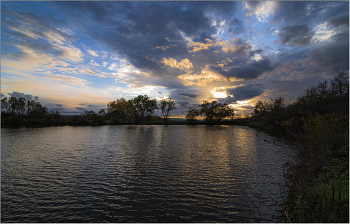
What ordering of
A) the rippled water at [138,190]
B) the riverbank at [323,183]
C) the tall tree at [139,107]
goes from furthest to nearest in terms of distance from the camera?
the tall tree at [139,107] < the rippled water at [138,190] < the riverbank at [323,183]

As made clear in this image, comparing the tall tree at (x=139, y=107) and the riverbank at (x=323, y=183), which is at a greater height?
the tall tree at (x=139, y=107)

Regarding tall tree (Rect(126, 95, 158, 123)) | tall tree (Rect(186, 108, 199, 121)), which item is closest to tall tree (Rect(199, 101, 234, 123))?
tall tree (Rect(186, 108, 199, 121))

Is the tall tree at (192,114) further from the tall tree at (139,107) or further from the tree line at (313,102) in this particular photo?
the tree line at (313,102)

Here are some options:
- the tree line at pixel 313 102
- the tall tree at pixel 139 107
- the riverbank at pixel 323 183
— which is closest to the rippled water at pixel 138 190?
the riverbank at pixel 323 183

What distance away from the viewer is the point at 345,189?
5.57 meters

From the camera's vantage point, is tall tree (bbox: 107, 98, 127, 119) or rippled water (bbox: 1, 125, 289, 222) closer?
rippled water (bbox: 1, 125, 289, 222)

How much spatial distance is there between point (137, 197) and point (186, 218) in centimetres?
297

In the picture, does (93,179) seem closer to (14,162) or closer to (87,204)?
(87,204)

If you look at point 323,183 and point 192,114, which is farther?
point 192,114

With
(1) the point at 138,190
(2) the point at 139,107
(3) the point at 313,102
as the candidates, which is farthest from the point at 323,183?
(2) the point at 139,107

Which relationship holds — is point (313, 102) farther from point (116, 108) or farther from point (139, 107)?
point (116, 108)

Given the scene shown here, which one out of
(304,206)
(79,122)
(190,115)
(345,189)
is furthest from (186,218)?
(190,115)

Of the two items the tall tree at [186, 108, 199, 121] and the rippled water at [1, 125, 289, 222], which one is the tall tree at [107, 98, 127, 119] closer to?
the tall tree at [186, 108, 199, 121]

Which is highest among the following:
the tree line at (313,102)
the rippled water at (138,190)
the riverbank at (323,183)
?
the tree line at (313,102)
